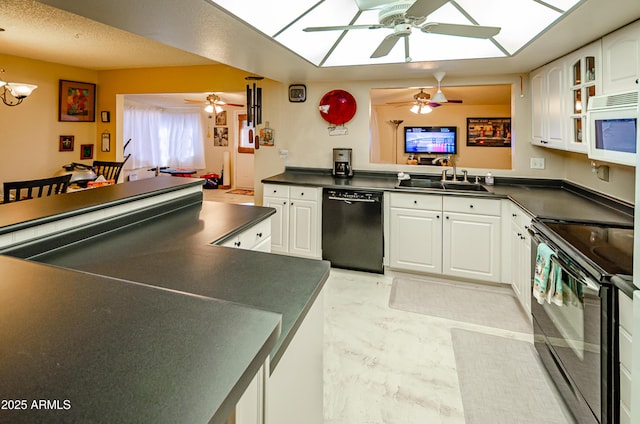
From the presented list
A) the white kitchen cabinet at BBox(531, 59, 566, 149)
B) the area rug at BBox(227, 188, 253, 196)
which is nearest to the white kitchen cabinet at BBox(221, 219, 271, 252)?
the white kitchen cabinet at BBox(531, 59, 566, 149)

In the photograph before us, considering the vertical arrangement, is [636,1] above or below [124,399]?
above

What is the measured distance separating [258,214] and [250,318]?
1544 mm

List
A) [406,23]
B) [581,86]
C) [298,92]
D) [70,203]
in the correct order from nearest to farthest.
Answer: [70,203], [406,23], [581,86], [298,92]

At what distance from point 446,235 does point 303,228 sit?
1449 millimetres

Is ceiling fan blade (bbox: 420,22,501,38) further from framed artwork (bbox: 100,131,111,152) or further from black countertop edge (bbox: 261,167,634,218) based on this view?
framed artwork (bbox: 100,131,111,152)

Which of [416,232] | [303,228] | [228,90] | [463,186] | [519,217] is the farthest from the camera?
[228,90]

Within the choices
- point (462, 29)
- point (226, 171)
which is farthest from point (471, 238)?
point (226, 171)

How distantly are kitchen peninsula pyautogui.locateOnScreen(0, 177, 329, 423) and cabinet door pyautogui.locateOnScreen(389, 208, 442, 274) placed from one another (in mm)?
2241

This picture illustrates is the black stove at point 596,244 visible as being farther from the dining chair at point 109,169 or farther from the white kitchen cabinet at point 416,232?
the dining chair at point 109,169

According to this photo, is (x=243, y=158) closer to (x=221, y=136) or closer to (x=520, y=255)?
(x=221, y=136)

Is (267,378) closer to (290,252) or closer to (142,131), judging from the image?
(290,252)

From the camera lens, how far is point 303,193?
3.79 m

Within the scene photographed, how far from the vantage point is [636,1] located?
5.79 ft

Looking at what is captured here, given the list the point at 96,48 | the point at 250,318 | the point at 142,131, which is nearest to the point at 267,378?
the point at 250,318
